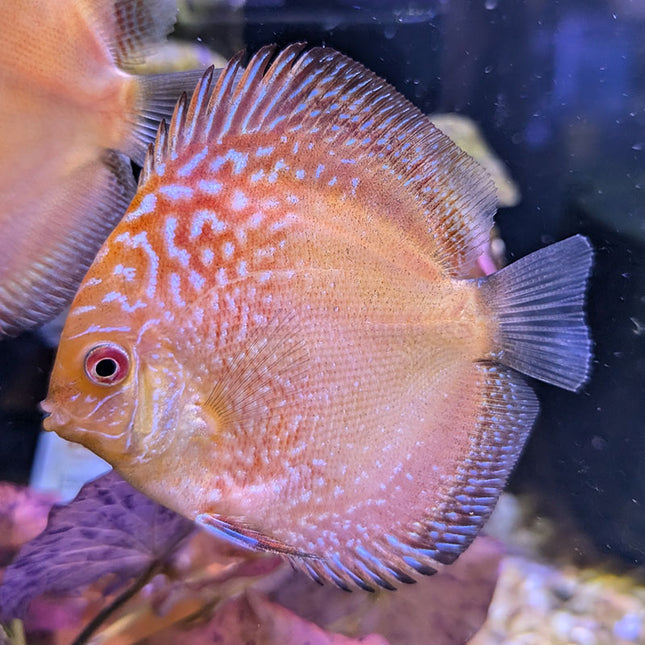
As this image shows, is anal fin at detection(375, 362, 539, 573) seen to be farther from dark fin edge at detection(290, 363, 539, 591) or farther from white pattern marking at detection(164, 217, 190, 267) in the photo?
white pattern marking at detection(164, 217, 190, 267)

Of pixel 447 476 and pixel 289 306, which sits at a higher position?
pixel 289 306

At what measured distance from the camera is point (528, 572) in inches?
47.9

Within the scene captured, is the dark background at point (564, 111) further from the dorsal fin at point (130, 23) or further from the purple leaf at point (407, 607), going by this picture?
the purple leaf at point (407, 607)

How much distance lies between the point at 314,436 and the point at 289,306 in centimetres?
17

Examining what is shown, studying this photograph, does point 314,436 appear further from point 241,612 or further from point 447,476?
point 241,612

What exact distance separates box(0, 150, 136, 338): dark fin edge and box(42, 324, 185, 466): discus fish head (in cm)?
37

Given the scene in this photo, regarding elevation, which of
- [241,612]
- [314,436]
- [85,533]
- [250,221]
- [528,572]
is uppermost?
[250,221]

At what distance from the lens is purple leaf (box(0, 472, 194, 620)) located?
962mm

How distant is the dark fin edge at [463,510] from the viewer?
2.60 feet

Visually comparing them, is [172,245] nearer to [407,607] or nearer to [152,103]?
[152,103]

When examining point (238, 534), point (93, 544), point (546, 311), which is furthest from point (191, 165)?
point (93, 544)

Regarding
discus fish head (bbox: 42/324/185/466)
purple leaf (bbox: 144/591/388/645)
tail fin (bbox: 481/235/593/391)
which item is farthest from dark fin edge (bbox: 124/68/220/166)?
purple leaf (bbox: 144/591/388/645)

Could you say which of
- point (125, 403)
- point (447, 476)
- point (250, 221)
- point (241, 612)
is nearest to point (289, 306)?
point (250, 221)

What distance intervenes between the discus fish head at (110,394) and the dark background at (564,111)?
84 cm
